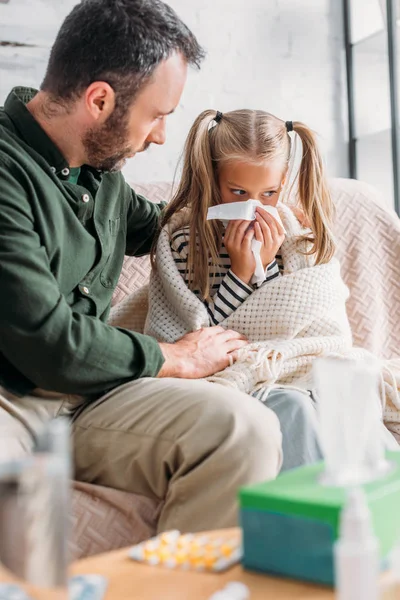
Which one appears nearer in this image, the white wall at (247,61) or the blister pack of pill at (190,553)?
the blister pack of pill at (190,553)

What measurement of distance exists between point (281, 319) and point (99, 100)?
Answer: 0.52m

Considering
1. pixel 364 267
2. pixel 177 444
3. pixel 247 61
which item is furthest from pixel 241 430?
pixel 247 61

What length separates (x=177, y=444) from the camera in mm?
1189

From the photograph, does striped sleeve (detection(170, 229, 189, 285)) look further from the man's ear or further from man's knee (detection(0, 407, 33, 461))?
man's knee (detection(0, 407, 33, 461))

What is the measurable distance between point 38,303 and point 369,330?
0.85m

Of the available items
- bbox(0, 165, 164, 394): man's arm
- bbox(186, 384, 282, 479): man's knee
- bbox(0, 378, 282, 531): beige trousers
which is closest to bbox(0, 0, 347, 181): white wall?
bbox(0, 165, 164, 394): man's arm

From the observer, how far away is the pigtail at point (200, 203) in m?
1.63

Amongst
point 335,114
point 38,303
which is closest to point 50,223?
point 38,303

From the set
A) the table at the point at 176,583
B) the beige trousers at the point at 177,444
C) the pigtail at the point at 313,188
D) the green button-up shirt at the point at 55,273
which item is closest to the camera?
the table at the point at 176,583

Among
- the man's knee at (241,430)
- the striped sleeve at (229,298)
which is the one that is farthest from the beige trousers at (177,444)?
the striped sleeve at (229,298)

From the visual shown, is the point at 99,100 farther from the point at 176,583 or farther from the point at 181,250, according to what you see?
the point at 176,583

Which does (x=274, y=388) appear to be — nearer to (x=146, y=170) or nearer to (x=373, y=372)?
(x=373, y=372)

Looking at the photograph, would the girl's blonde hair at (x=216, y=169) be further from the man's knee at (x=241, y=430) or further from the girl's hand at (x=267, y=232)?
the man's knee at (x=241, y=430)

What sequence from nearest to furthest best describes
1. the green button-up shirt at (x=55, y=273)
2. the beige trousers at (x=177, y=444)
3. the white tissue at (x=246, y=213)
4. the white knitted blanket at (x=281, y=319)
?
the beige trousers at (x=177, y=444) → the green button-up shirt at (x=55, y=273) → the white knitted blanket at (x=281, y=319) → the white tissue at (x=246, y=213)
